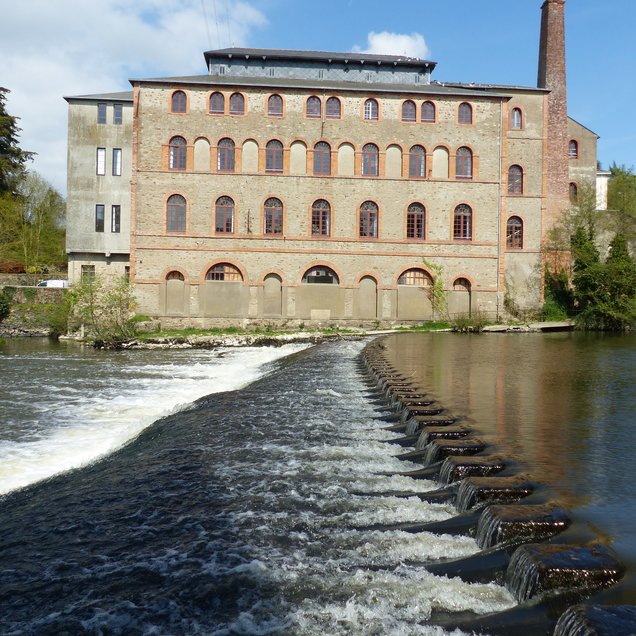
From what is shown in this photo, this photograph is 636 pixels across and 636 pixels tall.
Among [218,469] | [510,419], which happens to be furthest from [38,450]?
[510,419]

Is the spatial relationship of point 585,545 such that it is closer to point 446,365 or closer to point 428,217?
point 446,365

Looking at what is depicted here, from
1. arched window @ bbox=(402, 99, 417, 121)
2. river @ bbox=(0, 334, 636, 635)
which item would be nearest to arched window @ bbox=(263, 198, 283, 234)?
arched window @ bbox=(402, 99, 417, 121)

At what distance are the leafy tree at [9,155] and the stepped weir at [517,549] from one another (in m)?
43.5

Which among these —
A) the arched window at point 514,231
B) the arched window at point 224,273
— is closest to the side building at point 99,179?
the arched window at point 224,273

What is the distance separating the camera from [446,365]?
1570 cm

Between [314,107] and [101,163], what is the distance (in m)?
12.5

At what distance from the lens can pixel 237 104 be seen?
103ft

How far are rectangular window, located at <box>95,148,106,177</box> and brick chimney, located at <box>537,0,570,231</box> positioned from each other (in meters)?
25.7

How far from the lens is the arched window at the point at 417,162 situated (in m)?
32.0

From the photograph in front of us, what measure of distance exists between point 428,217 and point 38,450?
26779 millimetres

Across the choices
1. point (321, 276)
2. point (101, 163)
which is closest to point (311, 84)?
point (321, 276)

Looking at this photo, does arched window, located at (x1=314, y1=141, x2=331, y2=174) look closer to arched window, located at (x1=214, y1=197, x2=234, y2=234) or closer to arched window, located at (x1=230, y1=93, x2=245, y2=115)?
arched window, located at (x1=230, y1=93, x2=245, y2=115)

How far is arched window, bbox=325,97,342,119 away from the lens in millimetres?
31672

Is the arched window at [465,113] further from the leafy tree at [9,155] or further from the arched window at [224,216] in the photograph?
the leafy tree at [9,155]
